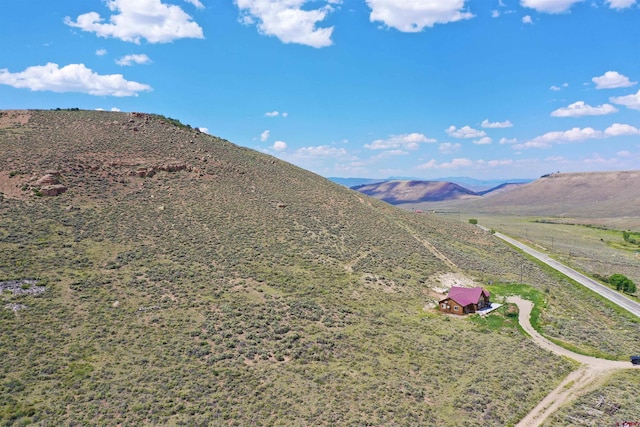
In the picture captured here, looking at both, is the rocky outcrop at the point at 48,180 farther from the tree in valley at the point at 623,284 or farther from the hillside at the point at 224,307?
the tree in valley at the point at 623,284

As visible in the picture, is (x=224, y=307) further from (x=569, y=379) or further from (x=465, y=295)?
(x=569, y=379)

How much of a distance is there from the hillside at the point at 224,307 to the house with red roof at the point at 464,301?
1.67m

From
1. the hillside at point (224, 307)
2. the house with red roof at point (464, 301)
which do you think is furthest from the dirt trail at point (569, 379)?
the house with red roof at point (464, 301)

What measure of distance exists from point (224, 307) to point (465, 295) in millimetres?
23235

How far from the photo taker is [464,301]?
36.9 m

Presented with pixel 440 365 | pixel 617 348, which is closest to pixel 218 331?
pixel 440 365

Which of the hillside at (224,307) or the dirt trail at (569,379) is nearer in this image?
→ the hillside at (224,307)

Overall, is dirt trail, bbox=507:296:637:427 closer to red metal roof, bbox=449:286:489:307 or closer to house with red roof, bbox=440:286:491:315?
house with red roof, bbox=440:286:491:315

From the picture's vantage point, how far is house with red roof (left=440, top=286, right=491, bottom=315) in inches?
1443

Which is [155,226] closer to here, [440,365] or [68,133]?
[68,133]

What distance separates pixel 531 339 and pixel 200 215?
35761 mm

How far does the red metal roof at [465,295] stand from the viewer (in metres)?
36.9

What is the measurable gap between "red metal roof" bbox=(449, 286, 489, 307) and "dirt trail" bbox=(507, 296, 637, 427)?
176 inches

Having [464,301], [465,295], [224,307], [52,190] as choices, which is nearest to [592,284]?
[465,295]
